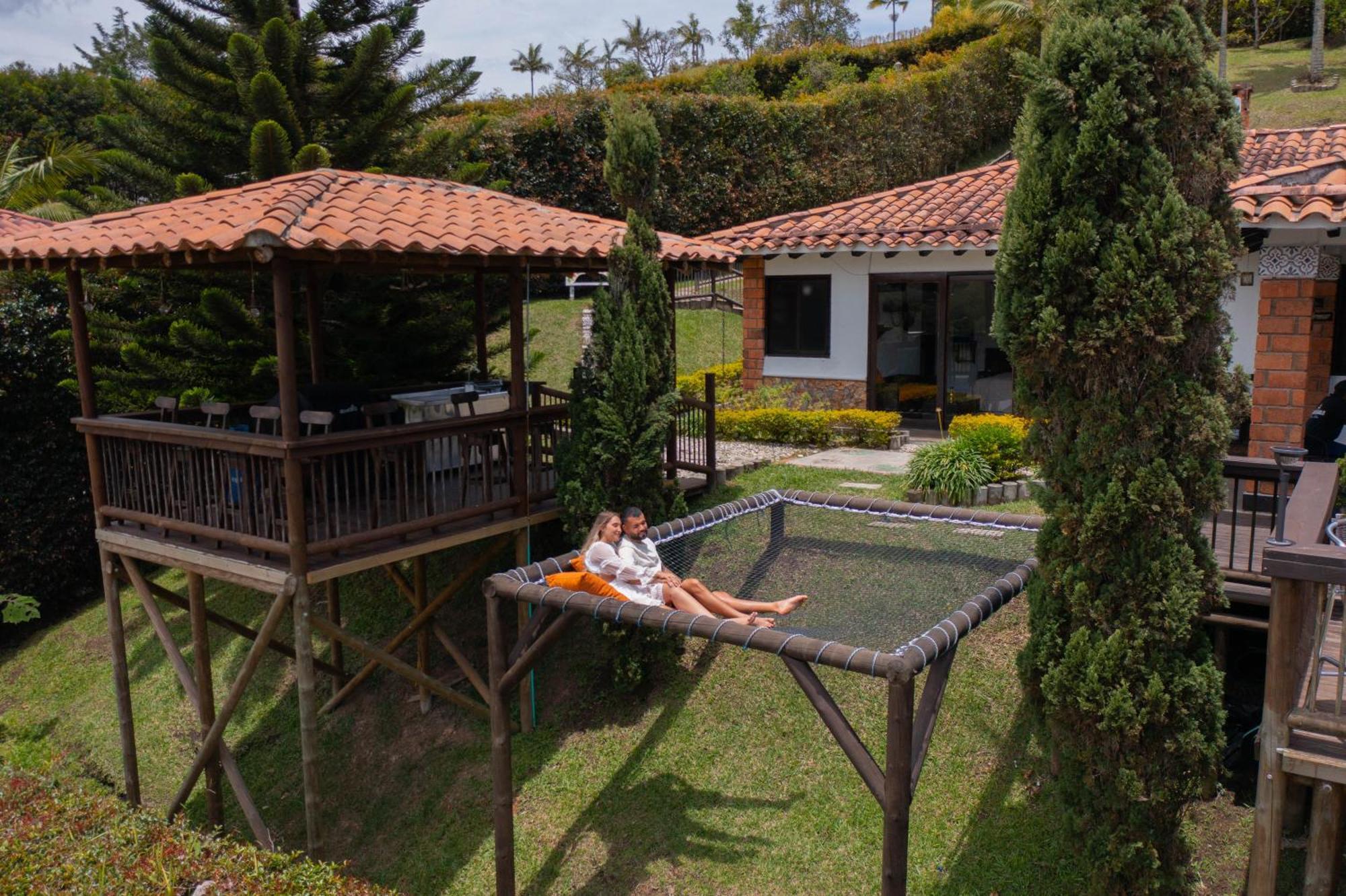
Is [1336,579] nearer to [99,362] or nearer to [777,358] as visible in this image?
[777,358]

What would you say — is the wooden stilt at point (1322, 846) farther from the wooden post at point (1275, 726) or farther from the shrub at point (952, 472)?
the shrub at point (952, 472)

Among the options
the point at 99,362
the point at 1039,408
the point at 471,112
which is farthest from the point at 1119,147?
the point at 471,112

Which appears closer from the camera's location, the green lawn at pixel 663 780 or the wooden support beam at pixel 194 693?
the green lawn at pixel 663 780

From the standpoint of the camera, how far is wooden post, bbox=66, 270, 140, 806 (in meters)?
7.89

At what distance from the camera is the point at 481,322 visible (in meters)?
10.5

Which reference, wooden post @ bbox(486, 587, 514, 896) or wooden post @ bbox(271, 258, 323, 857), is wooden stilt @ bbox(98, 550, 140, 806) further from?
wooden post @ bbox(486, 587, 514, 896)

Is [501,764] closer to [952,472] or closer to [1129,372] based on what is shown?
[1129,372]

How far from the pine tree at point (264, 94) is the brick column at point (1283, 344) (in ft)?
30.1

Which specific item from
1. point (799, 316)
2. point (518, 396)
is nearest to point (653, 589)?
point (518, 396)

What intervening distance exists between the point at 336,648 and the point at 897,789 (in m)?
6.70

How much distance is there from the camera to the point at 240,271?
1090 centimetres

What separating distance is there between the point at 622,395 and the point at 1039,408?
3735 mm

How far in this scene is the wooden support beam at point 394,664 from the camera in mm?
7227

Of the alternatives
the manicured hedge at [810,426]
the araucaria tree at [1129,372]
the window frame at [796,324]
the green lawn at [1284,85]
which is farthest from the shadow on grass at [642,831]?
the green lawn at [1284,85]
